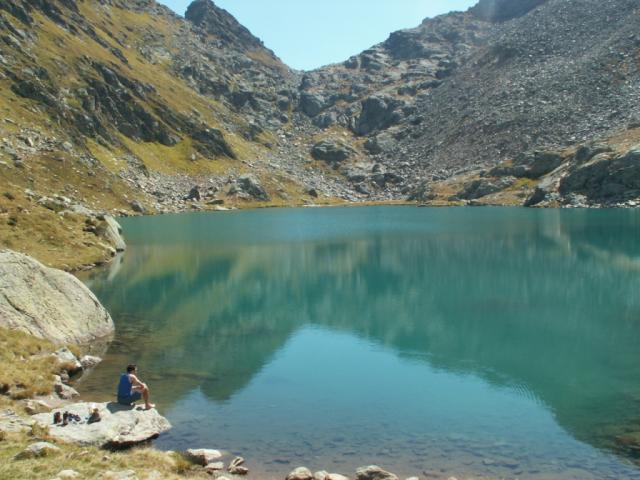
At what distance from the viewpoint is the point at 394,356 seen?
30.3 metres

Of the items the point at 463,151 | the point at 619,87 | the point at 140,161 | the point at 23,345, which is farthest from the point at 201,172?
the point at 23,345

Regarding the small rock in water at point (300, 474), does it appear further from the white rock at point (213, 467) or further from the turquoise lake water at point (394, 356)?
the white rock at point (213, 467)

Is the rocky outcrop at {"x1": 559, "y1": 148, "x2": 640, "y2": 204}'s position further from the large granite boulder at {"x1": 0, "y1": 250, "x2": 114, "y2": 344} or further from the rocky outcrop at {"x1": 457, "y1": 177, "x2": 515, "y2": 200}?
the large granite boulder at {"x1": 0, "y1": 250, "x2": 114, "y2": 344}

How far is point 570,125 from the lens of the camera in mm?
165250

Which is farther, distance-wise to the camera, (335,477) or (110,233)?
(110,233)

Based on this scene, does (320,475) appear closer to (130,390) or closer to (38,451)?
(38,451)

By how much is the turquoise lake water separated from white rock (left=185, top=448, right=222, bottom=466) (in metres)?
0.99

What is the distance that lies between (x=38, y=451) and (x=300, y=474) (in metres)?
7.06

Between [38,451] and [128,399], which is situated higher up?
[38,451]

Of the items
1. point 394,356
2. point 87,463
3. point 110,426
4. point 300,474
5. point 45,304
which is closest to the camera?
point 87,463

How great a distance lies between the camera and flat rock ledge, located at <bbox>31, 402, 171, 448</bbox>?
16.7 meters

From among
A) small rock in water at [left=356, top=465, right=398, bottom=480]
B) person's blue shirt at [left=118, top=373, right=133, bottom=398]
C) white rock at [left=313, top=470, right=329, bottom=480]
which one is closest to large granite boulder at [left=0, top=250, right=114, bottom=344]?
person's blue shirt at [left=118, top=373, right=133, bottom=398]

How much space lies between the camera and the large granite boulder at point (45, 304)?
2689 centimetres

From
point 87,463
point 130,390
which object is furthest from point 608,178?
point 87,463
